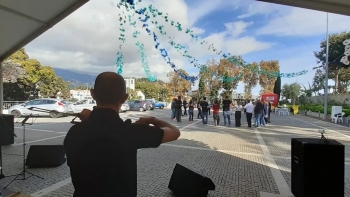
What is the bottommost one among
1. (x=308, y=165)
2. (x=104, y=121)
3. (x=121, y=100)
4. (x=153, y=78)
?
(x=308, y=165)

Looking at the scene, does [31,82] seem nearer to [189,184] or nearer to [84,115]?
[189,184]

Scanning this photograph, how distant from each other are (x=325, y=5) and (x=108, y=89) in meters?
4.72

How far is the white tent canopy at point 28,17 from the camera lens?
20.3 ft

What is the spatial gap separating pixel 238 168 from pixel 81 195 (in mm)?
5351

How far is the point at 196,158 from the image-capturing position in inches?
283

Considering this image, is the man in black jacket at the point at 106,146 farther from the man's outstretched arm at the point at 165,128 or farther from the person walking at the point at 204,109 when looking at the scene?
the person walking at the point at 204,109

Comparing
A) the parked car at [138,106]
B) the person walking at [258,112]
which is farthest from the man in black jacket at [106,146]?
the parked car at [138,106]

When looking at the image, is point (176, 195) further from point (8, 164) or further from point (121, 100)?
point (8, 164)

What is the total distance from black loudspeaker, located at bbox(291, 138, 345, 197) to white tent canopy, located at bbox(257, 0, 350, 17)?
2464mm

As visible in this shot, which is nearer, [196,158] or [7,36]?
[196,158]

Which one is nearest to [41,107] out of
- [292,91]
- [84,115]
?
[84,115]

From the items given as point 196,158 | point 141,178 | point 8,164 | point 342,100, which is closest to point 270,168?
point 196,158

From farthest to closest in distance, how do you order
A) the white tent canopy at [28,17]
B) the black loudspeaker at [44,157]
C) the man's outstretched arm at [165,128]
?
the white tent canopy at [28,17] < the black loudspeaker at [44,157] < the man's outstretched arm at [165,128]

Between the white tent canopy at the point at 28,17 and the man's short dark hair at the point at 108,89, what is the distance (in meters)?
5.83
